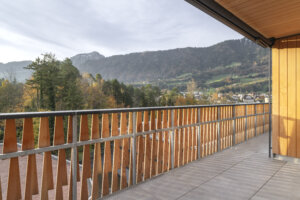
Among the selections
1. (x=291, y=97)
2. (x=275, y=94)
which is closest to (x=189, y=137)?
(x=275, y=94)

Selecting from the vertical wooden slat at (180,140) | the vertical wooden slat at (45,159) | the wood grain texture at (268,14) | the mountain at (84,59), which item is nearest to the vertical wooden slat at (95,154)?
the vertical wooden slat at (45,159)

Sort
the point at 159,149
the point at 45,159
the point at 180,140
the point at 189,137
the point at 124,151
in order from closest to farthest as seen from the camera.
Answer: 1. the point at 45,159
2. the point at 124,151
3. the point at 159,149
4. the point at 180,140
5. the point at 189,137

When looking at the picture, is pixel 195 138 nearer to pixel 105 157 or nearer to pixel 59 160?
pixel 105 157

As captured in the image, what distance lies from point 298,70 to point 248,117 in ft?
10.2

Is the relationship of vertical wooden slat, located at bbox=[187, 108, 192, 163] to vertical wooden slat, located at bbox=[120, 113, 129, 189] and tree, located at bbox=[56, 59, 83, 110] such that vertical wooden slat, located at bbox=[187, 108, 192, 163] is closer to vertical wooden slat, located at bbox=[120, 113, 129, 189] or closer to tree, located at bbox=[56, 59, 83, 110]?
vertical wooden slat, located at bbox=[120, 113, 129, 189]

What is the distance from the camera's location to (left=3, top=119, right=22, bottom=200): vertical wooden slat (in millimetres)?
1795

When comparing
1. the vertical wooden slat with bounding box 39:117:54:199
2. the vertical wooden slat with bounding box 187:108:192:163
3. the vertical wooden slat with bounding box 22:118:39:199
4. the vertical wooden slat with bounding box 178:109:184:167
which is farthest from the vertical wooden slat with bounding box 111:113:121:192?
the vertical wooden slat with bounding box 187:108:192:163

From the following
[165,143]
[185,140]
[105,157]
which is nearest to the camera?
[105,157]

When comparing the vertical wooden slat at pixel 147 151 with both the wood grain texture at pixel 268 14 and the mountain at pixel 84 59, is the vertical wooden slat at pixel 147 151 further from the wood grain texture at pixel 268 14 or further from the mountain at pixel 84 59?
the mountain at pixel 84 59

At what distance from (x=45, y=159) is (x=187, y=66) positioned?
2722 inches

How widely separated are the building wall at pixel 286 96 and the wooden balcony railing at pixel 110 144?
1.28m

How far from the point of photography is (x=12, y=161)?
6.03 feet

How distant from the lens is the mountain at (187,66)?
52.7 meters

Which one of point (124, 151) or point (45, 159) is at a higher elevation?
point (45, 159)
